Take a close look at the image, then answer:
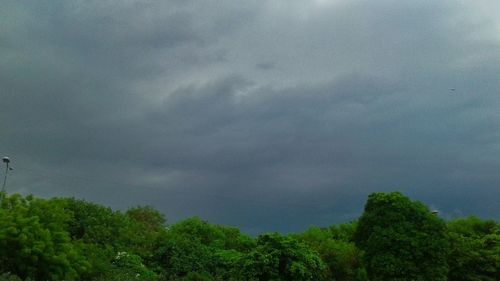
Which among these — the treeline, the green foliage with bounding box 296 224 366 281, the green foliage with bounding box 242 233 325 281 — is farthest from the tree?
the green foliage with bounding box 242 233 325 281

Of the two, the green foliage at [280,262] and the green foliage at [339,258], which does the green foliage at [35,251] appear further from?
the green foliage at [339,258]

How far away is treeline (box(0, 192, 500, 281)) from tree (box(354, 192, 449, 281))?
6 cm

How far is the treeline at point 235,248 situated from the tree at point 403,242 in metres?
0.06

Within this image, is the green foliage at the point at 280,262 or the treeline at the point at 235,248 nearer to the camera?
the treeline at the point at 235,248

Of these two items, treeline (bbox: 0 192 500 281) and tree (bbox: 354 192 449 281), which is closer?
treeline (bbox: 0 192 500 281)

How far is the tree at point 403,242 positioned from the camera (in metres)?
38.4

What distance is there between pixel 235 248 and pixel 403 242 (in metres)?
13.8

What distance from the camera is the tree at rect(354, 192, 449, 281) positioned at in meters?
38.4

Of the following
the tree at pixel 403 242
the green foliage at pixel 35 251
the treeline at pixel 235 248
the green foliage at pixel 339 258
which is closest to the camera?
the green foliage at pixel 35 251

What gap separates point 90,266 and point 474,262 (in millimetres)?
28986

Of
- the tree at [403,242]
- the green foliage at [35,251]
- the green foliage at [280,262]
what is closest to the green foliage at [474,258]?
the tree at [403,242]

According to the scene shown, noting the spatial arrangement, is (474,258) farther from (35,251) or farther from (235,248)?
(35,251)

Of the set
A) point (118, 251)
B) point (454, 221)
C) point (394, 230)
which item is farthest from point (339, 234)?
point (118, 251)

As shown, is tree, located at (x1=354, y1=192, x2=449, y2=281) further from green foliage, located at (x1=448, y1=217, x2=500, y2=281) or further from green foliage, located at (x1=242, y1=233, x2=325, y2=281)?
green foliage, located at (x1=242, y1=233, x2=325, y2=281)
